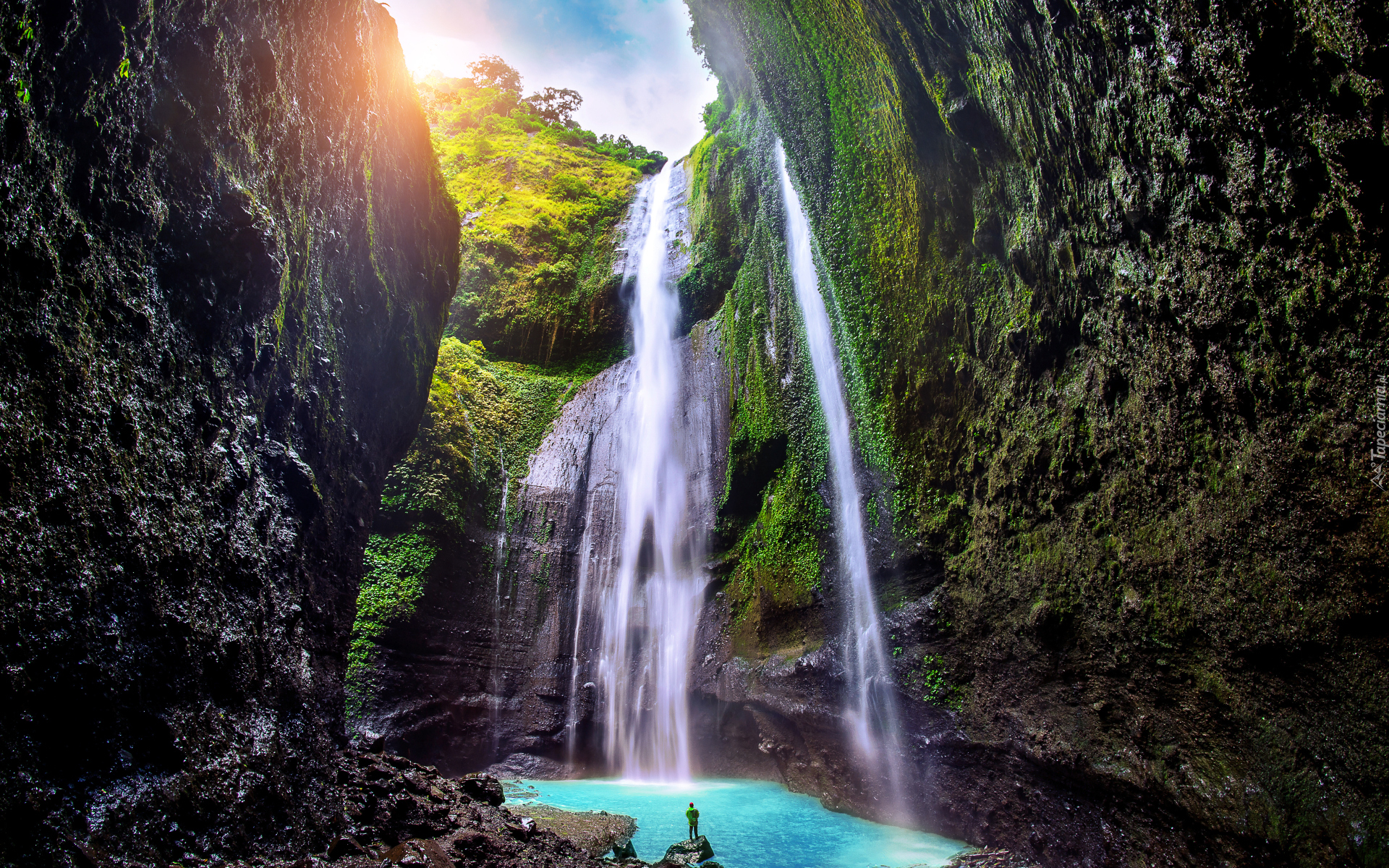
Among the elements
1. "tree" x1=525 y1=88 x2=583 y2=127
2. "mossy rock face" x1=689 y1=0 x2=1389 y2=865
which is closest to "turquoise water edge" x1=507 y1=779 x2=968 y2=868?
"mossy rock face" x1=689 y1=0 x2=1389 y2=865

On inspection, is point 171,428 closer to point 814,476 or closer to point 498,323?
point 814,476

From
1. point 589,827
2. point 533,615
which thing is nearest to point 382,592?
point 533,615

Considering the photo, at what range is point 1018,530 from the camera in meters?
7.50

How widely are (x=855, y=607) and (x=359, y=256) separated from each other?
862 centimetres

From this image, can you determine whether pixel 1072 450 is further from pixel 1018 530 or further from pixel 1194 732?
pixel 1194 732

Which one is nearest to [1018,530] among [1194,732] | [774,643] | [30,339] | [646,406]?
[1194,732]

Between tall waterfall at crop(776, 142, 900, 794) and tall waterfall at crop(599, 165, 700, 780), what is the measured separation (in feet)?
13.7

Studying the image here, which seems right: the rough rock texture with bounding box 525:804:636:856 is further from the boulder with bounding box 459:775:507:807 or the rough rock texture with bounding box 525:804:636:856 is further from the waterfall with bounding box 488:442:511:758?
the waterfall with bounding box 488:442:511:758

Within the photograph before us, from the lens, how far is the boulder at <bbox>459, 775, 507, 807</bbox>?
7.06 metres

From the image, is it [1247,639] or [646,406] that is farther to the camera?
[646,406]

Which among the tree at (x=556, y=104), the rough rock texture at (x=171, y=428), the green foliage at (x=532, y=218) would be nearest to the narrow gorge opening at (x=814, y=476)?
the rough rock texture at (x=171, y=428)

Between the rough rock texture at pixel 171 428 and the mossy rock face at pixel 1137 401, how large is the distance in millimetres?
6241

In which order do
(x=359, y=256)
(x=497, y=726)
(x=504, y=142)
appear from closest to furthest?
(x=359, y=256) < (x=497, y=726) < (x=504, y=142)

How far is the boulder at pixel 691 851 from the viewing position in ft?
23.2
